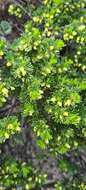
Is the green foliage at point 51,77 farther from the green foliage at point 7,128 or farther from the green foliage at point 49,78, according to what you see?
the green foliage at point 7,128

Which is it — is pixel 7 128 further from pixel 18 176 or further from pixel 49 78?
pixel 18 176

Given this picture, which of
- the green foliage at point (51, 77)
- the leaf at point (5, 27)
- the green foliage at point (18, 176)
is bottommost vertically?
the green foliage at point (18, 176)

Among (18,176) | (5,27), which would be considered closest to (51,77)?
(5,27)

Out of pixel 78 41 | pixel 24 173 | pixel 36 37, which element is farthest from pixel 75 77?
pixel 24 173

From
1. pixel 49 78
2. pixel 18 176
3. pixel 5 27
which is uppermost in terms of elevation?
pixel 5 27

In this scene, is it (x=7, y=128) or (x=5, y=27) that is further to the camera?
(x=5, y=27)

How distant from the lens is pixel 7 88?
2.78 meters

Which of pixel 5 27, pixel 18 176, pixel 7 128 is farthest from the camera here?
pixel 18 176

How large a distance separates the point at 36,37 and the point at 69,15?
57 centimetres

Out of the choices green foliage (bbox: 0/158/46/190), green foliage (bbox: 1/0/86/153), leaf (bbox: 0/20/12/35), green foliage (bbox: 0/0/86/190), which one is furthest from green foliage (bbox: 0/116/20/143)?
leaf (bbox: 0/20/12/35)

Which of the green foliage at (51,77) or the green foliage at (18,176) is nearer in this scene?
the green foliage at (51,77)

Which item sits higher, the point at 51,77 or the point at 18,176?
the point at 51,77

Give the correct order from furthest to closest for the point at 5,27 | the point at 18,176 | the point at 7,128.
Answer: the point at 18,176
the point at 5,27
the point at 7,128

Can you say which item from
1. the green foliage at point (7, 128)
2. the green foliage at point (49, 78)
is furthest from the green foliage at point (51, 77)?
the green foliage at point (7, 128)
